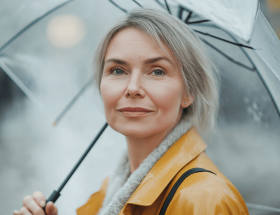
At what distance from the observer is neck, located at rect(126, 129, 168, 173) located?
157 cm

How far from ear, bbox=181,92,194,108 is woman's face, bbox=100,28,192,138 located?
93 mm

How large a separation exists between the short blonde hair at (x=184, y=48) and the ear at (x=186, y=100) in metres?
0.03

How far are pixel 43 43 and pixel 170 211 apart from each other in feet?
5.63

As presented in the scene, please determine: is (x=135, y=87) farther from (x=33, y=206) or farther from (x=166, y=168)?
(x=33, y=206)

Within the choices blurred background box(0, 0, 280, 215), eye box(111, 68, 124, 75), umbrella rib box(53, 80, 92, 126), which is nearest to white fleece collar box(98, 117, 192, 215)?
eye box(111, 68, 124, 75)

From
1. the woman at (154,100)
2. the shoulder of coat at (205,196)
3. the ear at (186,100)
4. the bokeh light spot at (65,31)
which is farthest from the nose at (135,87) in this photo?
the bokeh light spot at (65,31)

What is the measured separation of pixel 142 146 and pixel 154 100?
0.38 m

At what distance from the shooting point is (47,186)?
417 cm

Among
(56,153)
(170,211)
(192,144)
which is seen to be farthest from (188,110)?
(56,153)

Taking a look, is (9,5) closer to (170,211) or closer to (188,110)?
(188,110)

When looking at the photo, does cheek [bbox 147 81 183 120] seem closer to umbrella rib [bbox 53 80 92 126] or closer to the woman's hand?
the woman's hand

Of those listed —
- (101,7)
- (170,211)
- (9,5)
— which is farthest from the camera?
(101,7)

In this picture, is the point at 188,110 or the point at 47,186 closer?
the point at 188,110

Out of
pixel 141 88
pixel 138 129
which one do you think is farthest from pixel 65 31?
pixel 138 129
